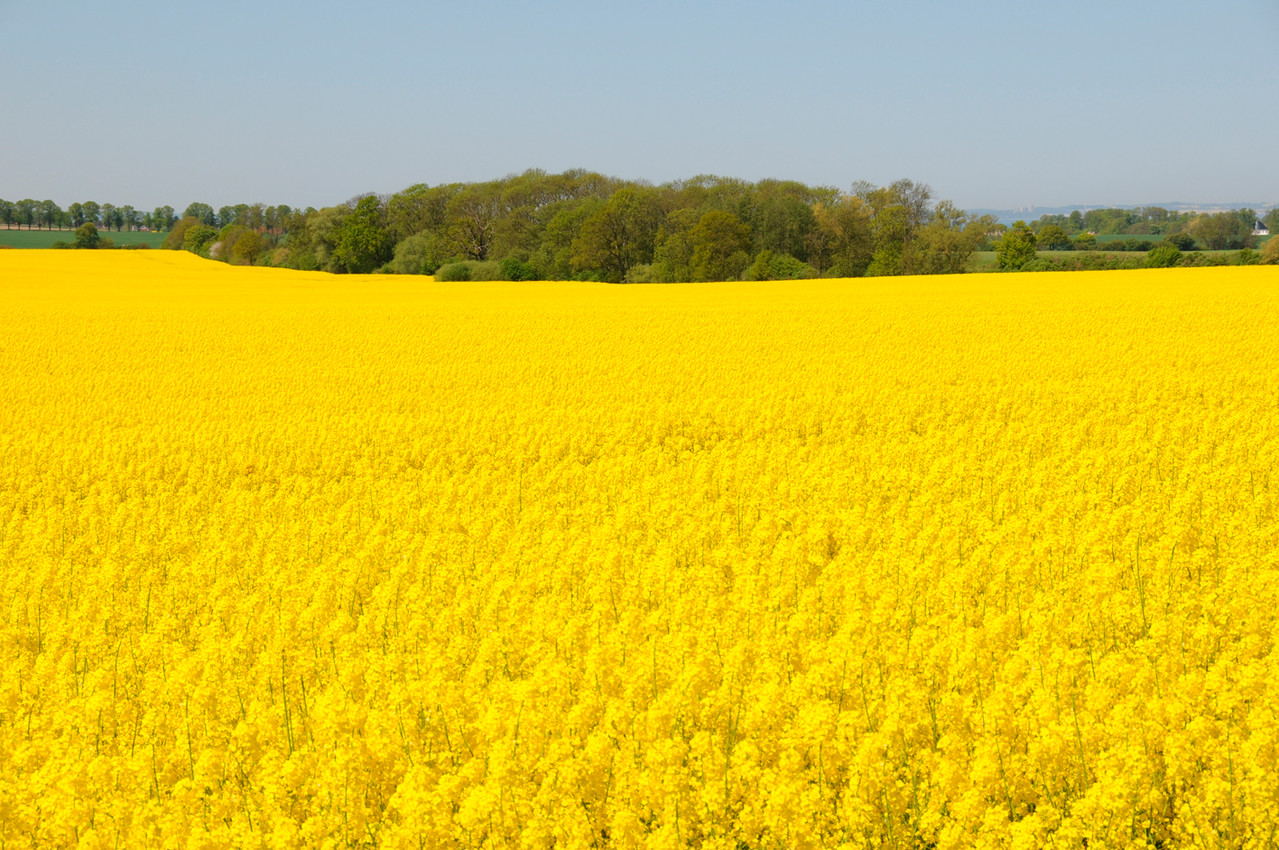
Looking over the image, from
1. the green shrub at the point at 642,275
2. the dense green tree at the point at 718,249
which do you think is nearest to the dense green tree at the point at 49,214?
the green shrub at the point at 642,275

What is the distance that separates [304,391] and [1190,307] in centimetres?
1946

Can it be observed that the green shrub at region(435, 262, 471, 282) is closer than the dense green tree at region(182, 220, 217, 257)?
Yes

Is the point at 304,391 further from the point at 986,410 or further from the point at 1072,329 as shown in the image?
the point at 1072,329

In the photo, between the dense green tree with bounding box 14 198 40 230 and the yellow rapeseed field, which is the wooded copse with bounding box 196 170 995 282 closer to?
the yellow rapeseed field

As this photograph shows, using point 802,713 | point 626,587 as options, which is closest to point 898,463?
point 626,587

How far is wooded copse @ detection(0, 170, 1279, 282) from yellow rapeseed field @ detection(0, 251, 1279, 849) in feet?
129

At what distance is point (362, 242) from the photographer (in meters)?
65.6

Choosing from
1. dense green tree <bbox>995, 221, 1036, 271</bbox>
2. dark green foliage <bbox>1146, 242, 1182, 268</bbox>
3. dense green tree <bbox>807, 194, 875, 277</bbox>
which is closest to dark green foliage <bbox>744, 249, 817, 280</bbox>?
dense green tree <bbox>807, 194, 875, 277</bbox>

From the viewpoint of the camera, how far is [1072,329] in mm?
19656

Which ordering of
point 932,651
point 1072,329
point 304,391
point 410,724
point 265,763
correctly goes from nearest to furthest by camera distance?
point 265,763 → point 410,724 → point 932,651 → point 304,391 → point 1072,329

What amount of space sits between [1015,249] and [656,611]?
54.1m

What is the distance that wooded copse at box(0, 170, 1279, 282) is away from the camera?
54031 millimetres

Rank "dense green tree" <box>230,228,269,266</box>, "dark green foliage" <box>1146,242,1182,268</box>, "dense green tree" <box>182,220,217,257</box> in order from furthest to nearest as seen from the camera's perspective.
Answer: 1. "dense green tree" <box>182,220,217,257</box>
2. "dense green tree" <box>230,228,269,266</box>
3. "dark green foliage" <box>1146,242,1182,268</box>

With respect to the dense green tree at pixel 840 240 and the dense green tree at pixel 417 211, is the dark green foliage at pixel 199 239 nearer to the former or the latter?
the dense green tree at pixel 417 211
